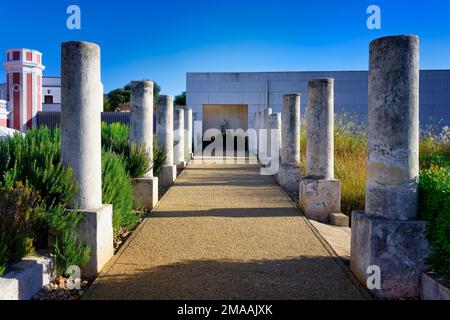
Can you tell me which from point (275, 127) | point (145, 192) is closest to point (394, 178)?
point (145, 192)

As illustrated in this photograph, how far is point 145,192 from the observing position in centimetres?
795

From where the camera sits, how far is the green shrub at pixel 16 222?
3.71 m

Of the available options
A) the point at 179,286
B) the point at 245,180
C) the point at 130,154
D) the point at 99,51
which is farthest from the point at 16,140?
the point at 245,180

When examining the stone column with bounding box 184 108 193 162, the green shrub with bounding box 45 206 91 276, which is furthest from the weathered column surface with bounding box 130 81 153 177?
the stone column with bounding box 184 108 193 162

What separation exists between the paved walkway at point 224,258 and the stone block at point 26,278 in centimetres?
46

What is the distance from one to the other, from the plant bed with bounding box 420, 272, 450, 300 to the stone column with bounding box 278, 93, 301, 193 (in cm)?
602

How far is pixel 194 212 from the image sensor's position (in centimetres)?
751

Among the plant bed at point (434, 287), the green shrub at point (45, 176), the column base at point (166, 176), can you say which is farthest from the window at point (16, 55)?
the plant bed at point (434, 287)

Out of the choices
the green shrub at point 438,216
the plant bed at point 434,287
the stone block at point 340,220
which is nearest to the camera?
the plant bed at point 434,287

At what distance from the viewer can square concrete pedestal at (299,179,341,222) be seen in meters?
7.59

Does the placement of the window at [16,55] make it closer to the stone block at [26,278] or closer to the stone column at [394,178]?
the stone block at [26,278]

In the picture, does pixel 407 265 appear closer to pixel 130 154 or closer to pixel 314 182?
pixel 314 182

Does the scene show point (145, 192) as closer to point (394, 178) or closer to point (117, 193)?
point (117, 193)

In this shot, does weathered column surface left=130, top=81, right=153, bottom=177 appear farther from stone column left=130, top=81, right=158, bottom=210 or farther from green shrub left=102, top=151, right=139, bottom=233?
green shrub left=102, top=151, right=139, bottom=233
